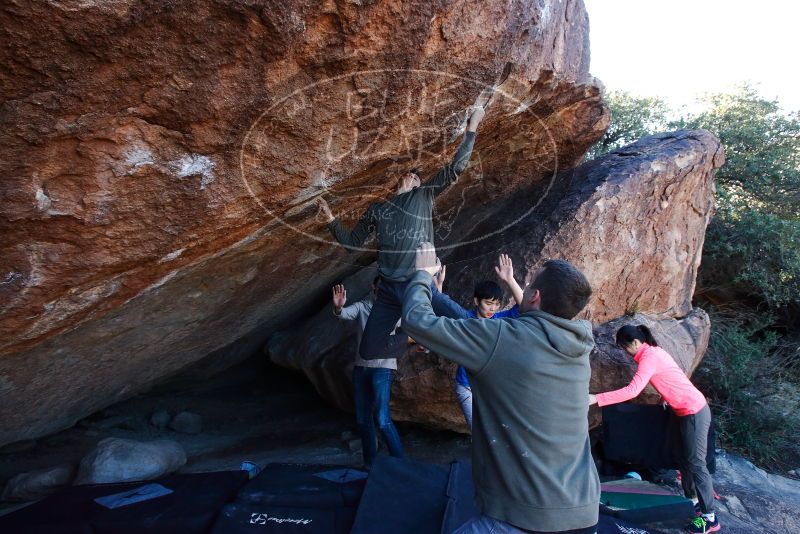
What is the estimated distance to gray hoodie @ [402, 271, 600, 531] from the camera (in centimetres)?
159

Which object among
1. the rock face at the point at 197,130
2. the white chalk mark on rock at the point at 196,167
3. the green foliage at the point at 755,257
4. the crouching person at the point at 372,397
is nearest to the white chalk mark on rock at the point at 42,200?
the rock face at the point at 197,130

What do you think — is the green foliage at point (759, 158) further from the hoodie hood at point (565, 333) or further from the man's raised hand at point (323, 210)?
the hoodie hood at point (565, 333)

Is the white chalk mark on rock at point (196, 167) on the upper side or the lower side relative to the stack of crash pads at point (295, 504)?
upper

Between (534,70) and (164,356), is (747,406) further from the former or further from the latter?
(164,356)

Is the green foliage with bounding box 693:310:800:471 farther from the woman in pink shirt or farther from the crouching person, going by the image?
the crouching person

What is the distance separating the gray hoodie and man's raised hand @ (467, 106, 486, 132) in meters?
1.57

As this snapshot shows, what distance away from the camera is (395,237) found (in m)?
3.00

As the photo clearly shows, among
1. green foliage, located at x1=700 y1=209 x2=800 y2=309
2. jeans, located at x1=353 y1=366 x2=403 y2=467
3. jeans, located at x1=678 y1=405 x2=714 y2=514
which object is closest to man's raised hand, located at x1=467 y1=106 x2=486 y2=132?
jeans, located at x1=353 y1=366 x2=403 y2=467

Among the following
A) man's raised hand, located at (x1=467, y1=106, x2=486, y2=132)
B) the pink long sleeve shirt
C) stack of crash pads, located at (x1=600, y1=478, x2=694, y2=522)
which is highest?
man's raised hand, located at (x1=467, y1=106, x2=486, y2=132)

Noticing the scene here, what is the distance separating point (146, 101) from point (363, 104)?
3.15 feet

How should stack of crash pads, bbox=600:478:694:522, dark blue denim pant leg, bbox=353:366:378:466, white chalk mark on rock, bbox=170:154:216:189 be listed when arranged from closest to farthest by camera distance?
white chalk mark on rock, bbox=170:154:216:189
stack of crash pads, bbox=600:478:694:522
dark blue denim pant leg, bbox=353:366:378:466

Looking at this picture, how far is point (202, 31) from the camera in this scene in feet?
6.58

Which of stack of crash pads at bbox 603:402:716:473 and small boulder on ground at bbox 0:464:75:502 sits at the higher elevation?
stack of crash pads at bbox 603:402:716:473

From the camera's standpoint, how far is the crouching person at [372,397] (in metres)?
3.50
